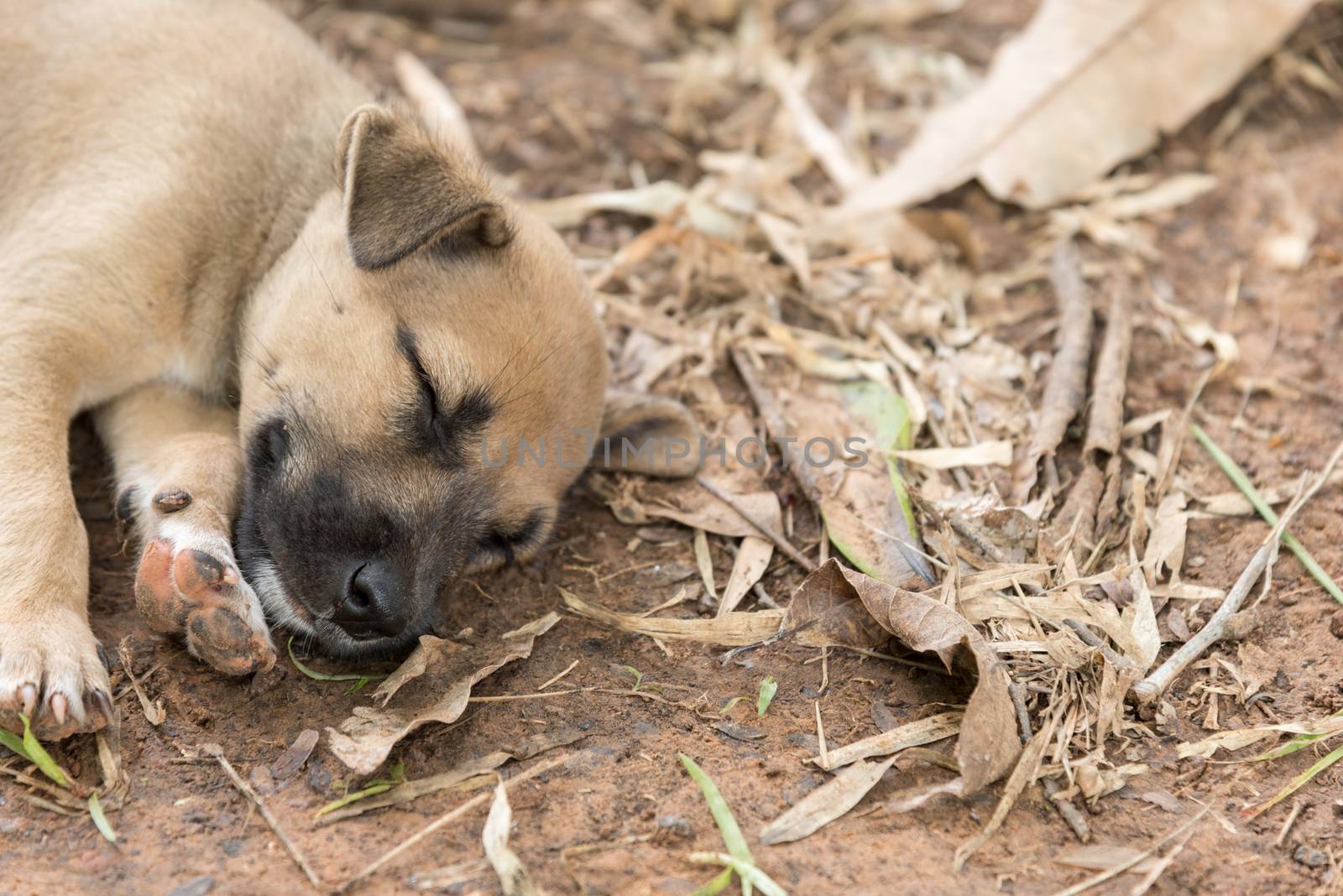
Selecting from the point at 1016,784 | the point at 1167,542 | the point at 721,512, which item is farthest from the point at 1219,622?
the point at 721,512

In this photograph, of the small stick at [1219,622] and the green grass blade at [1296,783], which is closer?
the green grass blade at [1296,783]

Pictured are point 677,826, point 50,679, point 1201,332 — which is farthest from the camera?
point 1201,332

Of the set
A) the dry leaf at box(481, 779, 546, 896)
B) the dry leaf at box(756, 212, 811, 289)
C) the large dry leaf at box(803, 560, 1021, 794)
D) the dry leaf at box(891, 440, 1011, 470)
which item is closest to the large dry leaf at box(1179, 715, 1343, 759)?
the large dry leaf at box(803, 560, 1021, 794)

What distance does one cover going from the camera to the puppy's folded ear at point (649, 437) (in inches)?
166

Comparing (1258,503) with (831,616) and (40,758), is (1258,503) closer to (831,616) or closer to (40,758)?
(831,616)

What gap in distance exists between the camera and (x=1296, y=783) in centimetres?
308

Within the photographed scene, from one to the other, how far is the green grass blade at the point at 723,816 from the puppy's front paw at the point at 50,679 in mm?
1483

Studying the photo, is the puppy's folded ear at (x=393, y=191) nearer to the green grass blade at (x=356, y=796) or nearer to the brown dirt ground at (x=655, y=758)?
the brown dirt ground at (x=655, y=758)

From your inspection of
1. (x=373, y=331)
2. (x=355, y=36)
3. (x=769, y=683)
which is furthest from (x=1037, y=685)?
(x=355, y=36)

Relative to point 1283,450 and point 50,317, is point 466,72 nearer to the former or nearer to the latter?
point 50,317

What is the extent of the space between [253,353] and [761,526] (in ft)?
5.75

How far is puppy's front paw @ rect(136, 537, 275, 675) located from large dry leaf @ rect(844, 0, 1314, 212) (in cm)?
355

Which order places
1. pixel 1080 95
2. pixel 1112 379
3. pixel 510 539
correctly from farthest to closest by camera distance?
pixel 1080 95 → pixel 1112 379 → pixel 510 539

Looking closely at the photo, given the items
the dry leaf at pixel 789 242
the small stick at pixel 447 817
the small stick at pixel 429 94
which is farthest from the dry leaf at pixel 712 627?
the small stick at pixel 429 94
